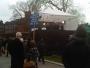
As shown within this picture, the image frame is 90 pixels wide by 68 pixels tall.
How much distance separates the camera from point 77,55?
20.3 ft

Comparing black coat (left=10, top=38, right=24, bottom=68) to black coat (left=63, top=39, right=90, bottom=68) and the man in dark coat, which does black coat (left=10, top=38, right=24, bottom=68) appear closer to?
the man in dark coat

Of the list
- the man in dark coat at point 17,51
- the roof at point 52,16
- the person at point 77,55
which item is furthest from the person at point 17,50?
the roof at point 52,16

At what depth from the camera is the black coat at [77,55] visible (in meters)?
6.15

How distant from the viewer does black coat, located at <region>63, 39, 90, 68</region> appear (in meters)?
6.15

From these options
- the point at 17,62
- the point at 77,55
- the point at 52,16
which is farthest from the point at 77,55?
the point at 52,16

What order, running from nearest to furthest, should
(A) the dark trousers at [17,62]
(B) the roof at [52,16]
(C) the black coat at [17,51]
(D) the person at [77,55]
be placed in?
(D) the person at [77,55] < (C) the black coat at [17,51] < (A) the dark trousers at [17,62] < (B) the roof at [52,16]

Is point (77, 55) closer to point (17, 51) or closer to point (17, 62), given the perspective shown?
point (17, 51)

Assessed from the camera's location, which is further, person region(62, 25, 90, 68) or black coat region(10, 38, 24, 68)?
black coat region(10, 38, 24, 68)

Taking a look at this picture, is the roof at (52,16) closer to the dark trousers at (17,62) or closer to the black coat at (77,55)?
the dark trousers at (17,62)

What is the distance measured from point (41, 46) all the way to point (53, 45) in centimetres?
150

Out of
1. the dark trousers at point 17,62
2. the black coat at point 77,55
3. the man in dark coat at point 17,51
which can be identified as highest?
the black coat at point 77,55

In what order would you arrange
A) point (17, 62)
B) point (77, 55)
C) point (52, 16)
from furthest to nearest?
point (52, 16) < point (17, 62) < point (77, 55)

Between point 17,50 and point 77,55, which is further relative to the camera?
point 17,50

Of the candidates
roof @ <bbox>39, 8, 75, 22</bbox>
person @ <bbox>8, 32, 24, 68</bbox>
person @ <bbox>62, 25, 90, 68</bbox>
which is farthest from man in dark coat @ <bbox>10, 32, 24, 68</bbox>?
roof @ <bbox>39, 8, 75, 22</bbox>
